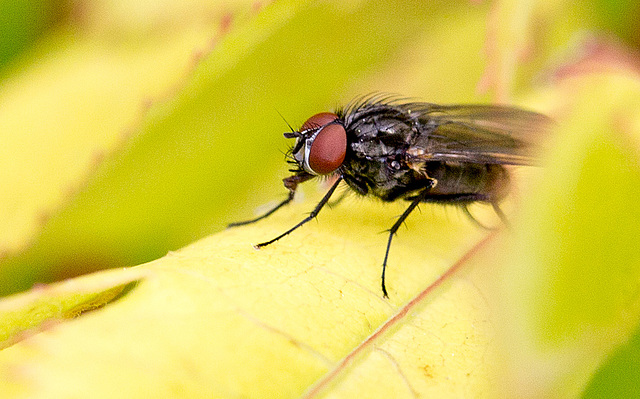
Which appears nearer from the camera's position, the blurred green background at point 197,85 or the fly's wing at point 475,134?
the blurred green background at point 197,85

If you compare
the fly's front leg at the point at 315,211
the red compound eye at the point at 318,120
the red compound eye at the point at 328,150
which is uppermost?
the red compound eye at the point at 318,120

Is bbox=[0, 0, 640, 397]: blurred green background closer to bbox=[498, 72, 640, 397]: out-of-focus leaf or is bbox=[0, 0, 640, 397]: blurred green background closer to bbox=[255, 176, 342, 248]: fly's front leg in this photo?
bbox=[255, 176, 342, 248]: fly's front leg

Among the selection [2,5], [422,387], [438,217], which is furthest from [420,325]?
[2,5]

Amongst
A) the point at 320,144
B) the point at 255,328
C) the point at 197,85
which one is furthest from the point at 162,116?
the point at 255,328

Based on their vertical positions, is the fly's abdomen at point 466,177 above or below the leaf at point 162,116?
below

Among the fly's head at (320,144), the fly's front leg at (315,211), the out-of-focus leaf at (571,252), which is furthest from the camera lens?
the fly's head at (320,144)

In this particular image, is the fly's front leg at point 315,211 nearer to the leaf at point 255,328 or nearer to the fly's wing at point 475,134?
the leaf at point 255,328

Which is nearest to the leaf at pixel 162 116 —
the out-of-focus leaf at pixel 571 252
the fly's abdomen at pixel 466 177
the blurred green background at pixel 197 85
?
the blurred green background at pixel 197 85
